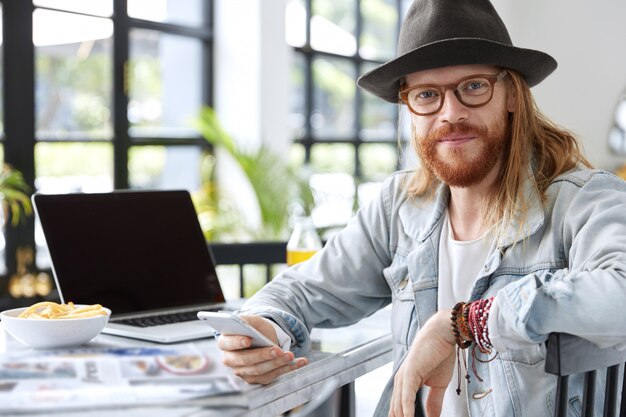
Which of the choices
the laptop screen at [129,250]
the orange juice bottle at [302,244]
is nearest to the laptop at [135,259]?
the laptop screen at [129,250]

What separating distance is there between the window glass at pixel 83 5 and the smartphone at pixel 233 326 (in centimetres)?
331

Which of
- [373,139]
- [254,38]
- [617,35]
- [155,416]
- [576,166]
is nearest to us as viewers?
[155,416]

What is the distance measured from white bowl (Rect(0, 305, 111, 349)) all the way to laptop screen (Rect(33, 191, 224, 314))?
0.73 feet

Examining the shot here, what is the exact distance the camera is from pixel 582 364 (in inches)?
44.4

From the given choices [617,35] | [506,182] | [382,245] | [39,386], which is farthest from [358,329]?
[617,35]

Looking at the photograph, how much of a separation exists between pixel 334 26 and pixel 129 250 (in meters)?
4.94

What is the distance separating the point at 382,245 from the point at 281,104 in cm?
377

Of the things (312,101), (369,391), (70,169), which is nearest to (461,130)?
(369,391)

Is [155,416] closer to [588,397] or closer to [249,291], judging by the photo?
[588,397]

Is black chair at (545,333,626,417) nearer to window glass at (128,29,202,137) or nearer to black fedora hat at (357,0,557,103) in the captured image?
black fedora hat at (357,0,557,103)

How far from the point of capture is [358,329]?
1823 mm

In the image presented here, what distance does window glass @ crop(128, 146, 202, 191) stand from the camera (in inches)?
195

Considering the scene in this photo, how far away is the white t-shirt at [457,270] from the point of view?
167cm

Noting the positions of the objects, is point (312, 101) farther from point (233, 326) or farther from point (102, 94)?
point (233, 326)
